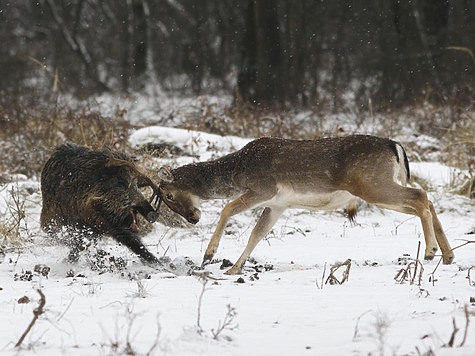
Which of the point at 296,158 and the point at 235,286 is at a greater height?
the point at 296,158

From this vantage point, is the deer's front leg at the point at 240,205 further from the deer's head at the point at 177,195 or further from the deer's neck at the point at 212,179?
the deer's head at the point at 177,195

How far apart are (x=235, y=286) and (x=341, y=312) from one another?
4.07 ft

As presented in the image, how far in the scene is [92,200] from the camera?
7301 mm

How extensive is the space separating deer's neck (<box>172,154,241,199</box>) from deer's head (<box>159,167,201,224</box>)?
1.2 inches

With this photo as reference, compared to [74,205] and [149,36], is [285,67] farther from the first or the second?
[74,205]

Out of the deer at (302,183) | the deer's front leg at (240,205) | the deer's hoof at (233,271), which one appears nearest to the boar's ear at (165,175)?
the deer at (302,183)

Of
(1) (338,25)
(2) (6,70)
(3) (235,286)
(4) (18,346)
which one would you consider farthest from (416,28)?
(4) (18,346)

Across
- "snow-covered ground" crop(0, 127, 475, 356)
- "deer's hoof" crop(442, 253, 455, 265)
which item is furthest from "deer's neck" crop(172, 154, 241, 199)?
"deer's hoof" crop(442, 253, 455, 265)

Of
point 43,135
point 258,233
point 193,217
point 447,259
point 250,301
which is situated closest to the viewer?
point 250,301

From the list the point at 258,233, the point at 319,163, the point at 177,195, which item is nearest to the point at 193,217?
the point at 177,195

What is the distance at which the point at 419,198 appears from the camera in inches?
279

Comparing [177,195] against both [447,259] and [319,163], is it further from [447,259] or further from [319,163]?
[447,259]

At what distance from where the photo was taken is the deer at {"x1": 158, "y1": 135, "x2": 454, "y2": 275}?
7.14 metres

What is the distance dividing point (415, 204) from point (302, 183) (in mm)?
1074
